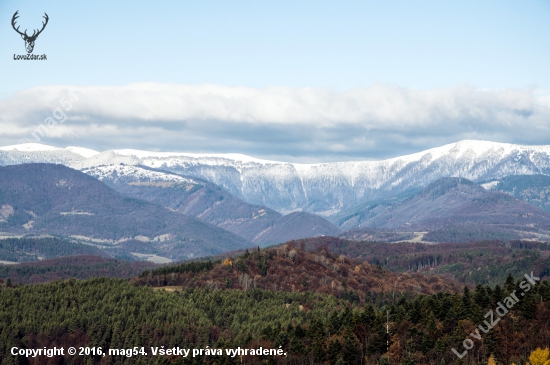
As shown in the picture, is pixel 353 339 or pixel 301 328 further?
pixel 301 328

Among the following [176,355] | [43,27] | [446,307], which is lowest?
[176,355]

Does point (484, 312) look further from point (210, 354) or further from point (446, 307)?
point (210, 354)

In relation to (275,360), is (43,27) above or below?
above

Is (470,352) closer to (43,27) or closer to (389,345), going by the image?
(389,345)

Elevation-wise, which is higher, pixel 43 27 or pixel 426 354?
pixel 43 27

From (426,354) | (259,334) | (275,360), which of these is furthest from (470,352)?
(259,334)

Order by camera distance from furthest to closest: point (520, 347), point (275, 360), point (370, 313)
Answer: point (370, 313), point (275, 360), point (520, 347)

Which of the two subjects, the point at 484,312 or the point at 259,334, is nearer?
the point at 484,312

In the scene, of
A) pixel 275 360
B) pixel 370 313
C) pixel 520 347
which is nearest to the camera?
pixel 520 347

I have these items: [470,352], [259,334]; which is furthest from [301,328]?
[470,352]
